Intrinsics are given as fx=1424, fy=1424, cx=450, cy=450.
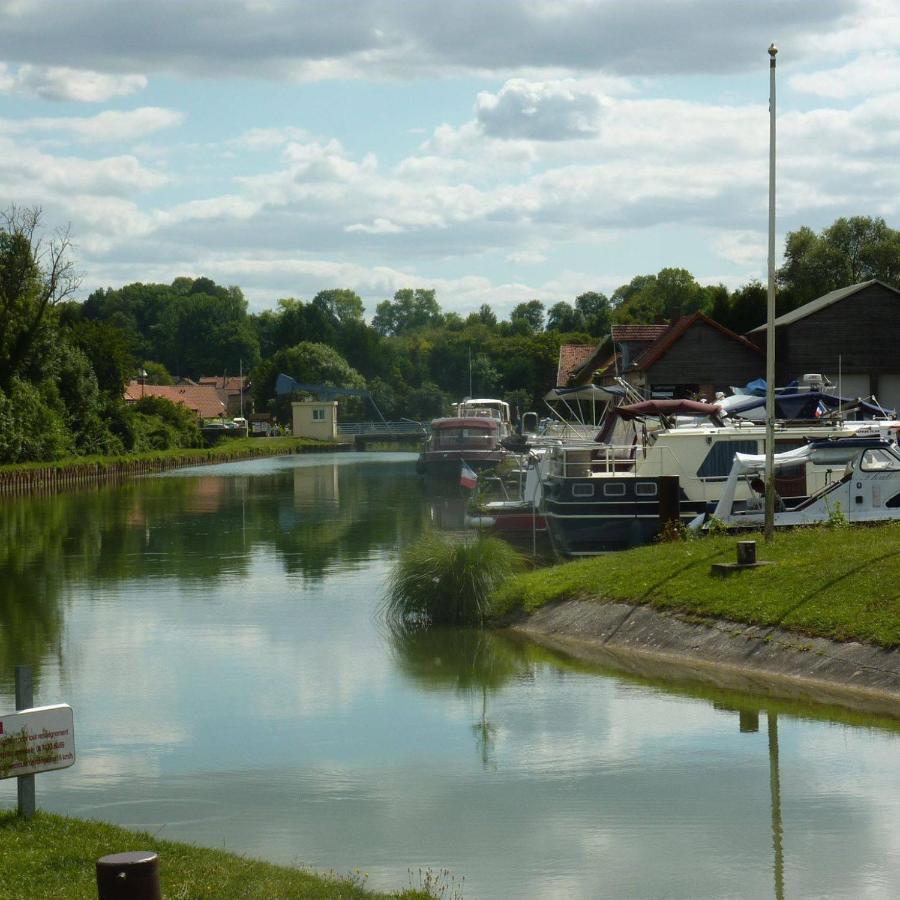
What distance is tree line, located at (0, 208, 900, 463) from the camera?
70.7 metres

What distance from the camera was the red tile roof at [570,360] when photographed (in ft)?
286

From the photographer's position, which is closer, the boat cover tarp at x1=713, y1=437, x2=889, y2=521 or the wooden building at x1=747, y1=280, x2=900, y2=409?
the boat cover tarp at x1=713, y1=437, x2=889, y2=521

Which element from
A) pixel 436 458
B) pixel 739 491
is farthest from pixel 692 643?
pixel 436 458

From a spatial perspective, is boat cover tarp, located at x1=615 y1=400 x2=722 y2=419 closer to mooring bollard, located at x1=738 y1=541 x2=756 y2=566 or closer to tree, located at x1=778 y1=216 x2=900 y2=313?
mooring bollard, located at x1=738 y1=541 x2=756 y2=566

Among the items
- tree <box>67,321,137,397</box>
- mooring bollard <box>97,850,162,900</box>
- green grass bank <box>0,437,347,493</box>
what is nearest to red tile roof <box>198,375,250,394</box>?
green grass bank <box>0,437,347,493</box>

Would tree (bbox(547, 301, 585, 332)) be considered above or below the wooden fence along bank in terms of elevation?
above

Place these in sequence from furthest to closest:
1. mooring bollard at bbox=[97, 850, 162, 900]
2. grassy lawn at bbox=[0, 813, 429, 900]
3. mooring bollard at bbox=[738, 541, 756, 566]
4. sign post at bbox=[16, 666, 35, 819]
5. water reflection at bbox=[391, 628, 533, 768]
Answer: mooring bollard at bbox=[738, 541, 756, 566], water reflection at bbox=[391, 628, 533, 768], sign post at bbox=[16, 666, 35, 819], grassy lawn at bbox=[0, 813, 429, 900], mooring bollard at bbox=[97, 850, 162, 900]

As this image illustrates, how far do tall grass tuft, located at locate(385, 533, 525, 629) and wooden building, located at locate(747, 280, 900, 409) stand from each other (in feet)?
139

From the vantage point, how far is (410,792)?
13.4m

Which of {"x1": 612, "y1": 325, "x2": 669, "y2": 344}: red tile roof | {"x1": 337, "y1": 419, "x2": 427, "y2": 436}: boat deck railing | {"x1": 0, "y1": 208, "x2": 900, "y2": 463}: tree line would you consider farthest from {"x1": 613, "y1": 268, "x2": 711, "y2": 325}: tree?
{"x1": 612, "y1": 325, "x2": 669, "y2": 344}: red tile roof

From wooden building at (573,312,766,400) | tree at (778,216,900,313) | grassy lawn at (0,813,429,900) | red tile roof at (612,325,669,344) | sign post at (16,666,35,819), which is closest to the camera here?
grassy lawn at (0,813,429,900)

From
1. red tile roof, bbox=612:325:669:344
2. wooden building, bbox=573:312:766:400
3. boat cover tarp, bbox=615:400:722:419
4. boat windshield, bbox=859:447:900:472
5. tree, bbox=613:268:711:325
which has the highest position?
tree, bbox=613:268:711:325

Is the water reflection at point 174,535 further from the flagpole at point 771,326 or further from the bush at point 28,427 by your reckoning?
the flagpole at point 771,326

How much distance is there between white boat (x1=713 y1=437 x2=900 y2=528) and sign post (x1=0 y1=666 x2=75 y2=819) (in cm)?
1689
